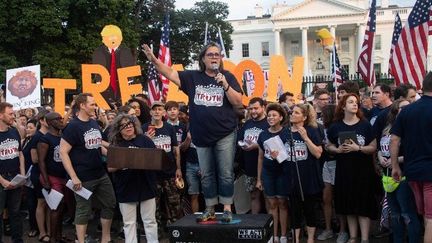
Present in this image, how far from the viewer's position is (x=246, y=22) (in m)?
77.8

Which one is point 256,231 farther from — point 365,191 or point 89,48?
point 89,48

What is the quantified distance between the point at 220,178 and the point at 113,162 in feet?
4.13

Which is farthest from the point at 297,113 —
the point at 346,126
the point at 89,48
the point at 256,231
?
the point at 89,48

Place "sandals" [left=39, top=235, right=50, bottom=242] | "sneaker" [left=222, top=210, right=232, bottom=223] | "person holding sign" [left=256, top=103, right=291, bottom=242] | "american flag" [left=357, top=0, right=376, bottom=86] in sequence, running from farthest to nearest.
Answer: "american flag" [left=357, top=0, right=376, bottom=86] → "sandals" [left=39, top=235, right=50, bottom=242] → "person holding sign" [left=256, top=103, right=291, bottom=242] → "sneaker" [left=222, top=210, right=232, bottom=223]

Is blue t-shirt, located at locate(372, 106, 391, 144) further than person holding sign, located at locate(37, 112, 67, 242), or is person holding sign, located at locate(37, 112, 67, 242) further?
person holding sign, located at locate(37, 112, 67, 242)

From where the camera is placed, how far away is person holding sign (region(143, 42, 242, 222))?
17.3 feet

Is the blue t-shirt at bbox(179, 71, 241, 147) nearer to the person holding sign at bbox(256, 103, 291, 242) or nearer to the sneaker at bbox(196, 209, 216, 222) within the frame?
the sneaker at bbox(196, 209, 216, 222)

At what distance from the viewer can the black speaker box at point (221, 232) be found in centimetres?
484

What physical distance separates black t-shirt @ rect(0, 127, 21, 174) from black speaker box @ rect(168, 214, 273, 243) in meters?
3.09

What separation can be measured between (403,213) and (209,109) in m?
2.46

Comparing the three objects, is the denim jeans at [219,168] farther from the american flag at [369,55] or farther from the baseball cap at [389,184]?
the american flag at [369,55]

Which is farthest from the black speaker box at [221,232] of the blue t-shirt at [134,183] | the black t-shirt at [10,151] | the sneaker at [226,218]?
the black t-shirt at [10,151]

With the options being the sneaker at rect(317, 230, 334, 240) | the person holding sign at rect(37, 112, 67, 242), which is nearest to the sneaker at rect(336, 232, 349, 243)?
the sneaker at rect(317, 230, 334, 240)

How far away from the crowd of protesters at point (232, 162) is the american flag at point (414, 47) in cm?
177
